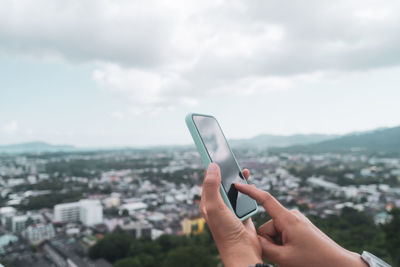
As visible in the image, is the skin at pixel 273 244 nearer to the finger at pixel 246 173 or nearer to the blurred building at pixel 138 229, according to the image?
the finger at pixel 246 173

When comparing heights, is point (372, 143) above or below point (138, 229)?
above

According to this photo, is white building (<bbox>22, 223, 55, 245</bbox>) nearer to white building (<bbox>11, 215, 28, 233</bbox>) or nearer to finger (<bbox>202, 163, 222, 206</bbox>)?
white building (<bbox>11, 215, 28, 233</bbox>)

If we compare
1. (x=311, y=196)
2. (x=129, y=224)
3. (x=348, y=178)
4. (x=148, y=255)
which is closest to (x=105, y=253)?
(x=148, y=255)

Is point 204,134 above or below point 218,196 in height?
above

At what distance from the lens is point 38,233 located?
10906 mm

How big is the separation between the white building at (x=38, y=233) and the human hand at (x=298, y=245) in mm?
12018

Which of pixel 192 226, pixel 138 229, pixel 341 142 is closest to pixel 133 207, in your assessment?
pixel 138 229

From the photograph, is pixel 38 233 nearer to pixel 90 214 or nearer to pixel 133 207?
pixel 90 214

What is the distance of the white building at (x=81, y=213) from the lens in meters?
13.0

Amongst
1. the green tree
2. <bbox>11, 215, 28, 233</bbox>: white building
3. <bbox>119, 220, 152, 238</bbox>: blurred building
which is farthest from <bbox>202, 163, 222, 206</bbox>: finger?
<bbox>11, 215, 28, 233</bbox>: white building

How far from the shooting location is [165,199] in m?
15.8

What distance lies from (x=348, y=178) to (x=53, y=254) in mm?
15646

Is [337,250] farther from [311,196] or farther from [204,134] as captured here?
[311,196]

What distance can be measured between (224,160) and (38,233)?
40.7ft
